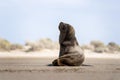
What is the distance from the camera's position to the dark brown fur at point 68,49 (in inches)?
741

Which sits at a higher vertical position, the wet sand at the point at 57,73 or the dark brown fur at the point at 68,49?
the dark brown fur at the point at 68,49

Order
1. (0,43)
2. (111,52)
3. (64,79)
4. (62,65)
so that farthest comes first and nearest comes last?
(0,43), (111,52), (62,65), (64,79)

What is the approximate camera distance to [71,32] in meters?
19.6

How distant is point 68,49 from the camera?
19.2 m

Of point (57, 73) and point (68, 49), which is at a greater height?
point (68, 49)

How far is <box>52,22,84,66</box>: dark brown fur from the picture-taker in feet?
61.8

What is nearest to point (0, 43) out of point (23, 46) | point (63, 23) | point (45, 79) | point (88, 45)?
point (23, 46)

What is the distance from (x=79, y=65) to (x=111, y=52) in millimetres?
24044

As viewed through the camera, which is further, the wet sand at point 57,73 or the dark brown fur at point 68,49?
the dark brown fur at point 68,49

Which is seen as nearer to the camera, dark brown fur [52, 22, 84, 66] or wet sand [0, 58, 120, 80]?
wet sand [0, 58, 120, 80]

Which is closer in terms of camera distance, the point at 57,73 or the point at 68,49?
the point at 57,73

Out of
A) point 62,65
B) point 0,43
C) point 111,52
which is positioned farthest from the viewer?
point 0,43

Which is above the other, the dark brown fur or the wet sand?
the dark brown fur

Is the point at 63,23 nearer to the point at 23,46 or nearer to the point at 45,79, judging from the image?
the point at 45,79
